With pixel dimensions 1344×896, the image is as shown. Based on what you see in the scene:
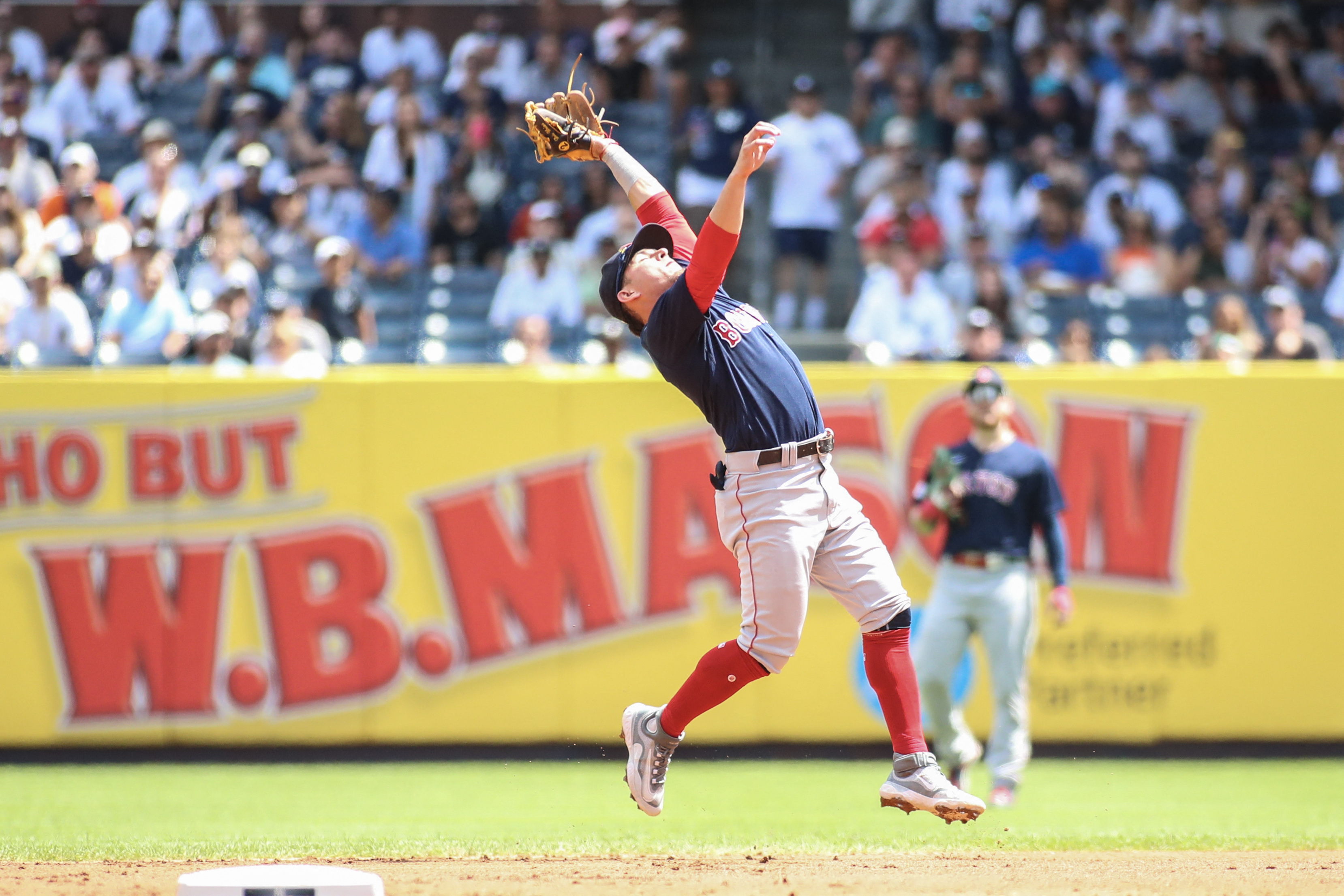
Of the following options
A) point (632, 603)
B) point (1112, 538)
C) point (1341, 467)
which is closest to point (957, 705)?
point (1112, 538)

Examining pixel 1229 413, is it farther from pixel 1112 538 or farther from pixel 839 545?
pixel 839 545

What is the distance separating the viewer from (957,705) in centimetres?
966

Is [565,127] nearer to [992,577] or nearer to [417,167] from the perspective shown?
[992,577]

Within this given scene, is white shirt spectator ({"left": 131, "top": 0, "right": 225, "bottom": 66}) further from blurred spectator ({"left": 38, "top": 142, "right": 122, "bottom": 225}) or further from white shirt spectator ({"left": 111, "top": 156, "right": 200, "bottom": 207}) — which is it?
blurred spectator ({"left": 38, "top": 142, "right": 122, "bottom": 225})

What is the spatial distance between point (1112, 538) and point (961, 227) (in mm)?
3718

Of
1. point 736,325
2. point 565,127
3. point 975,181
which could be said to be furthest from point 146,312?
point 736,325

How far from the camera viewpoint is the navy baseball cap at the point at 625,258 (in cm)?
527

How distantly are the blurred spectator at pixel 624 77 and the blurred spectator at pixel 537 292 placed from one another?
270 centimetres

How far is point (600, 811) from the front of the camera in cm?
796

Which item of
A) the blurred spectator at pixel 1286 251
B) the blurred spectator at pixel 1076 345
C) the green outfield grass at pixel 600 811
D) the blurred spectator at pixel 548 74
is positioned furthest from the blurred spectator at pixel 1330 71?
the green outfield grass at pixel 600 811

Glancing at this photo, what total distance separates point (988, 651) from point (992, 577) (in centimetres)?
39

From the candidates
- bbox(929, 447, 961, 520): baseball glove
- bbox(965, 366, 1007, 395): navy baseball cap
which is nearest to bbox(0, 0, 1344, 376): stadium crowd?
bbox(965, 366, 1007, 395): navy baseball cap

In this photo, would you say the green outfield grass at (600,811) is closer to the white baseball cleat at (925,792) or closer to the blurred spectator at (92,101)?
the white baseball cleat at (925,792)

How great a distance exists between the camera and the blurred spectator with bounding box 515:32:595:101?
14.0 meters
